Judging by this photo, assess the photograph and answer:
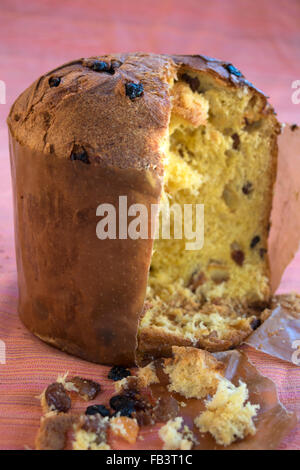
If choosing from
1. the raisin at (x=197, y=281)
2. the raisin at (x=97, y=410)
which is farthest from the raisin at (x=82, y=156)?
the raisin at (x=197, y=281)

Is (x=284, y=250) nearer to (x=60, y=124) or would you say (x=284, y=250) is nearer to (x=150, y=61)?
(x=150, y=61)

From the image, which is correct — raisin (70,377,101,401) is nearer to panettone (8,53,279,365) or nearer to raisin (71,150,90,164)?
panettone (8,53,279,365)

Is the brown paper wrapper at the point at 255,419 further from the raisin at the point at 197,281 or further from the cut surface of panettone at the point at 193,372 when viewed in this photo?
the raisin at the point at 197,281

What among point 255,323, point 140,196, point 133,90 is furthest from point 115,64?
point 255,323

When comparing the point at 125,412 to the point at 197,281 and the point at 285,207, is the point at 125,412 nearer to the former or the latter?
the point at 197,281

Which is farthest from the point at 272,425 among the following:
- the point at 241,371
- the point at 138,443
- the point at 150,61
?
the point at 150,61

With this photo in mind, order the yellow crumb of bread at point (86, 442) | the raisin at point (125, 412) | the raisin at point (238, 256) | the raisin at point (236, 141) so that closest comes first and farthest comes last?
1. the yellow crumb of bread at point (86, 442)
2. the raisin at point (125, 412)
3. the raisin at point (236, 141)
4. the raisin at point (238, 256)

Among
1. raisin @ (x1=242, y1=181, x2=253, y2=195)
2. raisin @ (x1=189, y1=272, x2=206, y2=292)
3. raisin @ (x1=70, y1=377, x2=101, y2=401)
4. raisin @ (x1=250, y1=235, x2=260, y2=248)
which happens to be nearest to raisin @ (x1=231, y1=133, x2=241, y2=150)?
raisin @ (x1=242, y1=181, x2=253, y2=195)
